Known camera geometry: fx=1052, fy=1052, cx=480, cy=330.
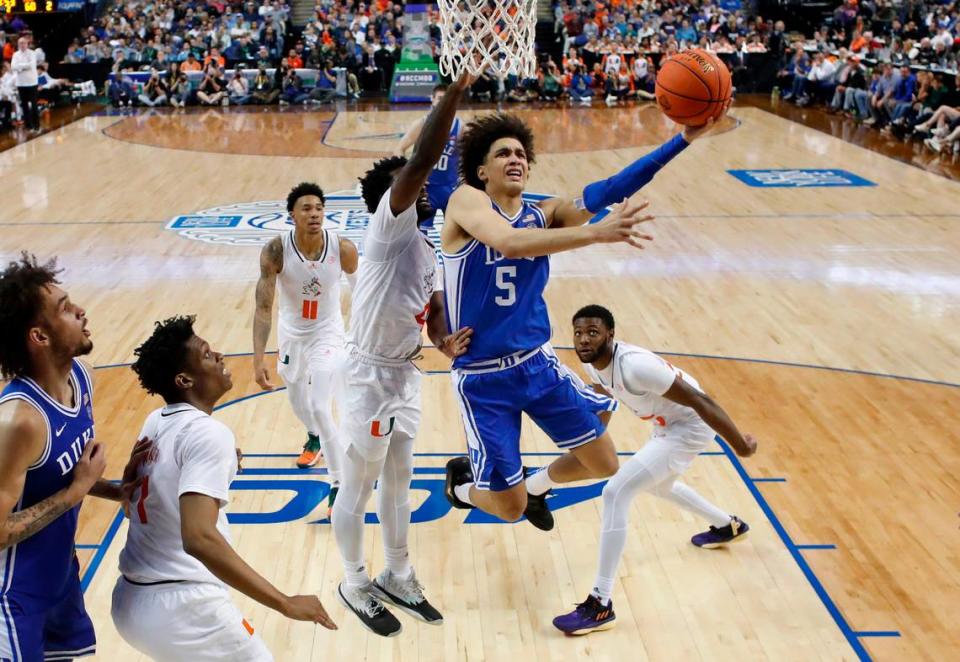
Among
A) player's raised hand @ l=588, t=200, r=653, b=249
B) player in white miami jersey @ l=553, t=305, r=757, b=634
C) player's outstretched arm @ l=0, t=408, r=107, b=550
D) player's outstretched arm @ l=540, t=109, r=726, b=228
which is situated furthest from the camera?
player in white miami jersey @ l=553, t=305, r=757, b=634

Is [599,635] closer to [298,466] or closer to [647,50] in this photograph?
[298,466]

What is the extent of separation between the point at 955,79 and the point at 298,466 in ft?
49.0

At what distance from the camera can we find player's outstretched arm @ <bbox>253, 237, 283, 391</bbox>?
5.62 m

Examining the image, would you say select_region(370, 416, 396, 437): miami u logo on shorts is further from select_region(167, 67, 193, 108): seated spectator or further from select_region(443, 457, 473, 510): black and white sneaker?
select_region(167, 67, 193, 108): seated spectator

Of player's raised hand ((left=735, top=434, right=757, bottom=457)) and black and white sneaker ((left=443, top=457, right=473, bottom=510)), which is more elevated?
player's raised hand ((left=735, top=434, right=757, bottom=457))

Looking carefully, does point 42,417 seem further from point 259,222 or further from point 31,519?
point 259,222

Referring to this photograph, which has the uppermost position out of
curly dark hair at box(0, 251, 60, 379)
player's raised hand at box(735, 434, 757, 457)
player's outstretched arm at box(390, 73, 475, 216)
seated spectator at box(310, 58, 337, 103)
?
player's outstretched arm at box(390, 73, 475, 216)

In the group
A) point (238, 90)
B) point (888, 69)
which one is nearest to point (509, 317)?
point (888, 69)

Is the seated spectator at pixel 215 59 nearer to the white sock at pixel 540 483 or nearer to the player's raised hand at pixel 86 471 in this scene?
the white sock at pixel 540 483

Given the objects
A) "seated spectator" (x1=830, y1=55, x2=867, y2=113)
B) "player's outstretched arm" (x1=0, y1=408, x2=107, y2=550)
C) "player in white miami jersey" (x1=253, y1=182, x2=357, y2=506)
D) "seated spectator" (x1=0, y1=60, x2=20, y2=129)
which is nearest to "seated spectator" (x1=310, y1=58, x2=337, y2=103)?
"seated spectator" (x1=0, y1=60, x2=20, y2=129)

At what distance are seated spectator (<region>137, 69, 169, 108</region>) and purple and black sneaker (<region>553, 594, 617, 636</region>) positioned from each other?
2124cm

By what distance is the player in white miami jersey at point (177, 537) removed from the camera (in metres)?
3.10

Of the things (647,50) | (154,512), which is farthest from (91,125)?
(154,512)

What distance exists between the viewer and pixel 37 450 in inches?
115
